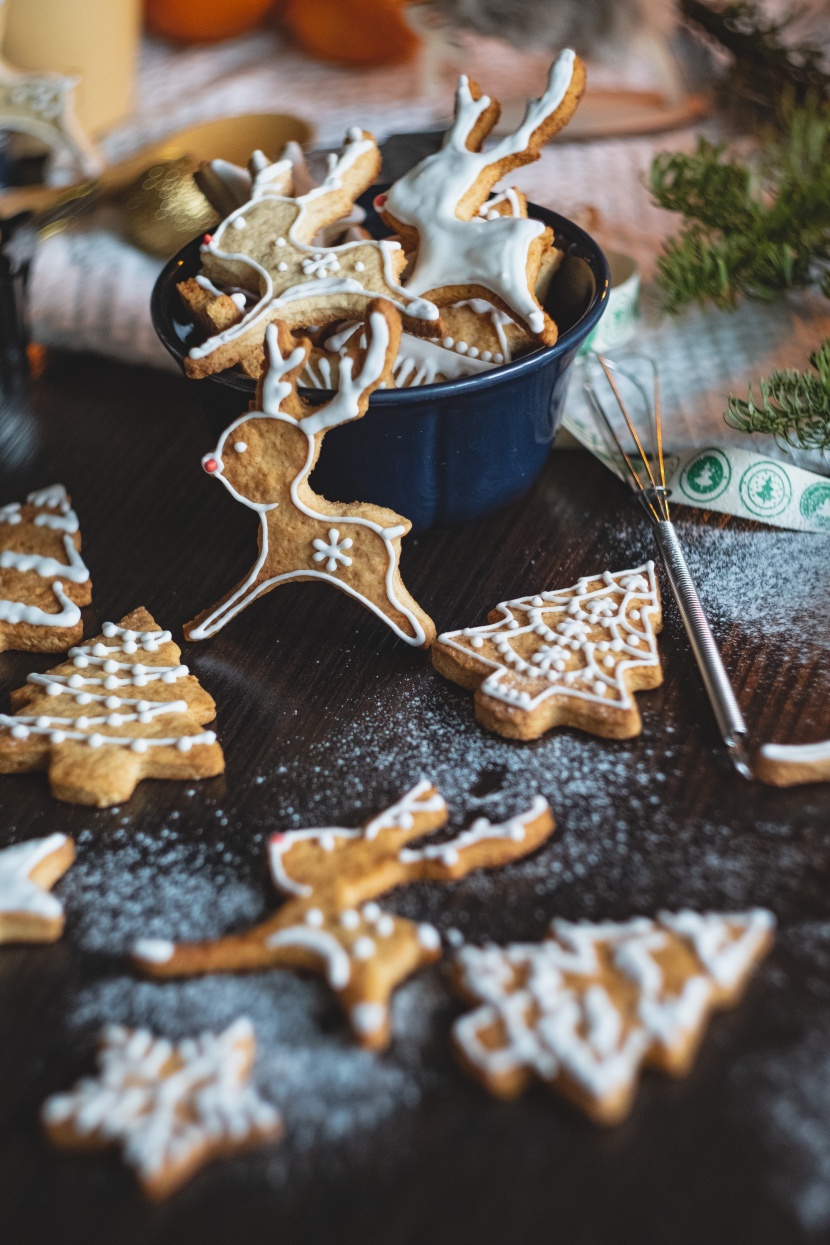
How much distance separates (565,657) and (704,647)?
9cm

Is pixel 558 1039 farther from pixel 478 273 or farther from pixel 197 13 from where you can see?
pixel 197 13

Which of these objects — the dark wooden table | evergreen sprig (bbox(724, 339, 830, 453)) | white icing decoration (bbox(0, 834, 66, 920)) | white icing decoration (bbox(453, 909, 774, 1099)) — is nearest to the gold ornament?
the dark wooden table

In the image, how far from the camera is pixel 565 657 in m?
0.72

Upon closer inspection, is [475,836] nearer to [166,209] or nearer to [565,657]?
[565,657]

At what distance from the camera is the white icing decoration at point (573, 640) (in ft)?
2.29

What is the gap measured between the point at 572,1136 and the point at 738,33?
1075 mm

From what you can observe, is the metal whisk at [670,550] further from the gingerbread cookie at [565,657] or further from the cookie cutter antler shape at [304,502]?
the cookie cutter antler shape at [304,502]

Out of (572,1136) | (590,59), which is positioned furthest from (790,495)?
(590,59)

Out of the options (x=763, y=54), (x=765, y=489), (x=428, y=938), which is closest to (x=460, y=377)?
(x=765, y=489)

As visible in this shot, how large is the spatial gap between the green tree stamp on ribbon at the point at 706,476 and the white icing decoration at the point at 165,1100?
51 cm

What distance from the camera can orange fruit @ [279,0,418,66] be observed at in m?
1.37

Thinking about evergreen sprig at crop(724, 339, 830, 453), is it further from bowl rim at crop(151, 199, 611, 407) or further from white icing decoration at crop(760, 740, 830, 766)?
white icing decoration at crop(760, 740, 830, 766)

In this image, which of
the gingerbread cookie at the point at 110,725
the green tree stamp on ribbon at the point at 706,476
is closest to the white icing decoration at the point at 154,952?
the gingerbread cookie at the point at 110,725

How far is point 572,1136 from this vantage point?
1.62 ft
